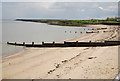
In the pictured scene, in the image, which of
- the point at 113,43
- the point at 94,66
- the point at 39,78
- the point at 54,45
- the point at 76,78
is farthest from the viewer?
the point at 54,45

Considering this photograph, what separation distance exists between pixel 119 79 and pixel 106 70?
6.31 metres

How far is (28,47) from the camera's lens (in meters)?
28.3

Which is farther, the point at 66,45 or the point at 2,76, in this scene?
the point at 66,45

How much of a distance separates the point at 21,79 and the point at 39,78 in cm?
114

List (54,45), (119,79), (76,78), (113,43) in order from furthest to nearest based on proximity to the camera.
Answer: (54,45) < (113,43) < (76,78) < (119,79)

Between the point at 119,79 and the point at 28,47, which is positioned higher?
the point at 119,79

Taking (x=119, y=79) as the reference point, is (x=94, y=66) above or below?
below

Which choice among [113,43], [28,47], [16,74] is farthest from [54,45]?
[16,74]

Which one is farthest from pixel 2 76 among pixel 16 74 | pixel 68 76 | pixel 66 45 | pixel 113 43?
pixel 113 43

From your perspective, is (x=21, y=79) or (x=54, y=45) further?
(x=54, y=45)

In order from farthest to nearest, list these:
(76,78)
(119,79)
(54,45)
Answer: (54,45) < (76,78) < (119,79)

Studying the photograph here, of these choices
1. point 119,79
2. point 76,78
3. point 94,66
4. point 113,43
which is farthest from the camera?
point 113,43

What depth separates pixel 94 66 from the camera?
45.2 feet

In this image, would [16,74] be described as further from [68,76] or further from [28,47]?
[28,47]
